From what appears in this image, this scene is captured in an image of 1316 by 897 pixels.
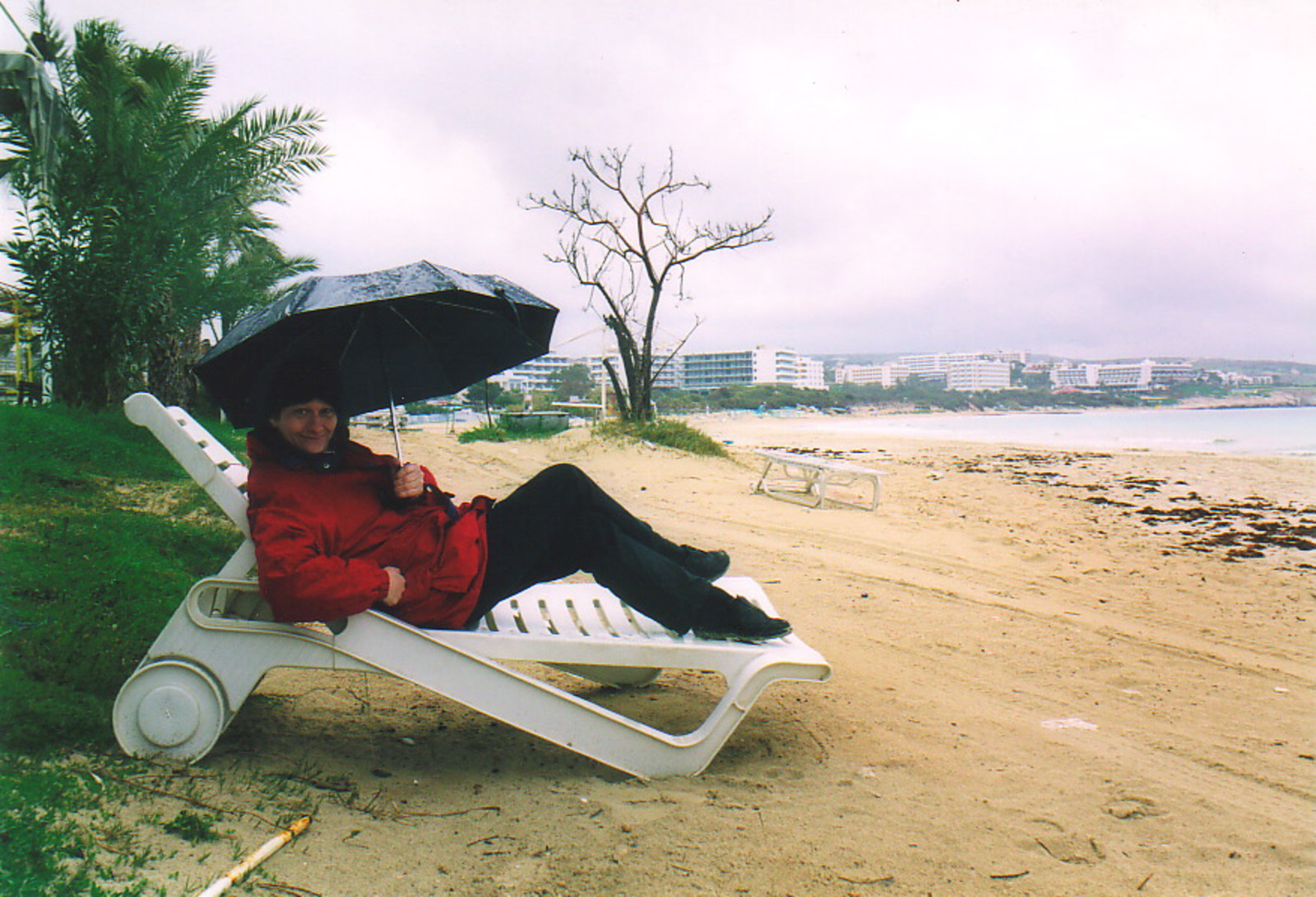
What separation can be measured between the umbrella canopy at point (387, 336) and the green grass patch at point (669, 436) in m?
10.3

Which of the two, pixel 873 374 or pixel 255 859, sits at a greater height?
pixel 873 374

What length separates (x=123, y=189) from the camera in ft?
33.3

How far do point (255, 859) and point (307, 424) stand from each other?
3.83 feet

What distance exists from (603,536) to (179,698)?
1248mm

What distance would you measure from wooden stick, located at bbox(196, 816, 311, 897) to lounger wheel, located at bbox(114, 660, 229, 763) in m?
0.48

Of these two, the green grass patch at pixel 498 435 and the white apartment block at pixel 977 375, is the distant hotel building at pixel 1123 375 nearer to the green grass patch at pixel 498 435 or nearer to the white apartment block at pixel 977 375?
the white apartment block at pixel 977 375

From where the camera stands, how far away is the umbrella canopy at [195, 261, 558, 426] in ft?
8.20

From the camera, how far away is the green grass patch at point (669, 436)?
13.8m

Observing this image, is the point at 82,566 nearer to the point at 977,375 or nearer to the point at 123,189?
the point at 123,189

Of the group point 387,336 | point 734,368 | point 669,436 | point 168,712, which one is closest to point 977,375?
point 734,368

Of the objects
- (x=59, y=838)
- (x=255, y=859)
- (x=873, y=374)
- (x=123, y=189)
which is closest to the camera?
(x=59, y=838)

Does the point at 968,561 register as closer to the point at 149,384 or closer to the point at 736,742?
the point at 736,742

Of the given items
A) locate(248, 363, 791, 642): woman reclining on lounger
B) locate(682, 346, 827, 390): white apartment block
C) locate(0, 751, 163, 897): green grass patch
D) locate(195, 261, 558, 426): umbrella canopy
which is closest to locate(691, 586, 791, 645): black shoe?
locate(248, 363, 791, 642): woman reclining on lounger

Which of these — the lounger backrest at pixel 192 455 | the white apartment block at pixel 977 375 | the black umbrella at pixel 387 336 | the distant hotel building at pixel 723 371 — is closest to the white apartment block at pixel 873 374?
the white apartment block at pixel 977 375
